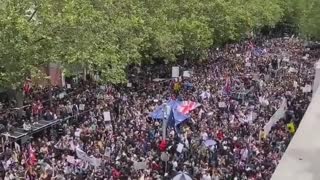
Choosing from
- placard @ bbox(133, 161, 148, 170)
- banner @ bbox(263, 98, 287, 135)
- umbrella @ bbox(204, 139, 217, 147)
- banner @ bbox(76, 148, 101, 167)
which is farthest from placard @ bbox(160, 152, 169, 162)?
banner @ bbox(263, 98, 287, 135)

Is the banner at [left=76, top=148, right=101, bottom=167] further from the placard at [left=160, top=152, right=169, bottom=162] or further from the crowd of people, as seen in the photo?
the placard at [left=160, top=152, right=169, bottom=162]

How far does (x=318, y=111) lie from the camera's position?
2156cm

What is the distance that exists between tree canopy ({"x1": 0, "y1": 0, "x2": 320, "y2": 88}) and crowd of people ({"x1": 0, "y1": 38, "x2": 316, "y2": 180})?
Result: 204 cm

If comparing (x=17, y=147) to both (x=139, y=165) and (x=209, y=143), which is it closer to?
(x=139, y=165)

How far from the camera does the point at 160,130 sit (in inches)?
971

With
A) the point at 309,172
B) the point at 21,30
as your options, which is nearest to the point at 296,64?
the point at 21,30

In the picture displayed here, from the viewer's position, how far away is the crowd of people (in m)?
20.0

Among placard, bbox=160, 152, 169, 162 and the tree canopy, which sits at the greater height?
the tree canopy

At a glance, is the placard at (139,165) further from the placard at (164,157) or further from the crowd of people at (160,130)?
the placard at (164,157)

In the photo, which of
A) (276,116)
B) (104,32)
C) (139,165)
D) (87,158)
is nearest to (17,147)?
(87,158)

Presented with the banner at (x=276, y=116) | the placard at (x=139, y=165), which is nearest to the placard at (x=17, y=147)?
the placard at (x=139, y=165)

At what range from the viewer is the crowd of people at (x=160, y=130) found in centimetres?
1998

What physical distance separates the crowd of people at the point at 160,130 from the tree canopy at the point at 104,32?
6.69 ft

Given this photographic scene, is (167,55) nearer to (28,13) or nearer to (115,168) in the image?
(28,13)
